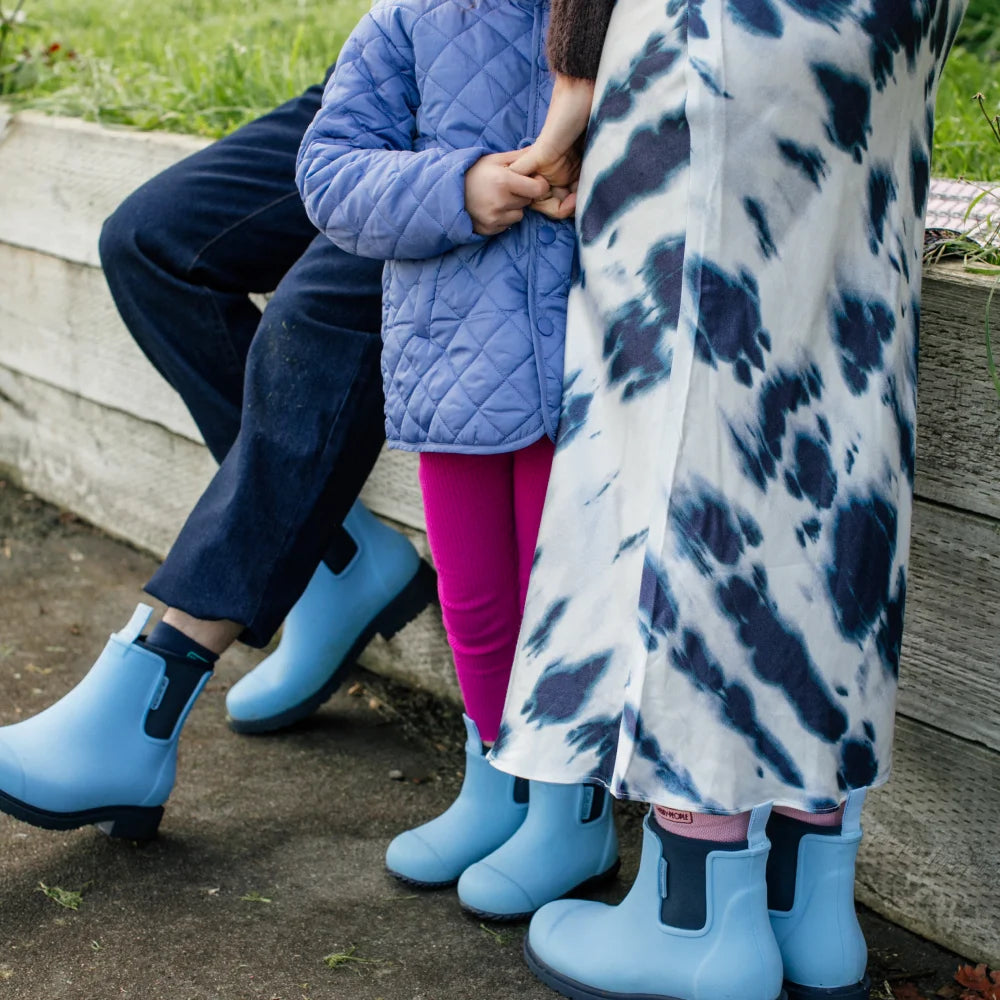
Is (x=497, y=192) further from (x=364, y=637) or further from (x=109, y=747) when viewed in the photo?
(x=364, y=637)

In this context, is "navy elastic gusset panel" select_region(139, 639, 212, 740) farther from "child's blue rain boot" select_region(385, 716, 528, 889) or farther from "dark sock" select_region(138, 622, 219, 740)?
"child's blue rain boot" select_region(385, 716, 528, 889)

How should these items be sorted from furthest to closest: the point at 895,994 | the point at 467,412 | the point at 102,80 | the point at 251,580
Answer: the point at 102,80
the point at 251,580
the point at 895,994
the point at 467,412

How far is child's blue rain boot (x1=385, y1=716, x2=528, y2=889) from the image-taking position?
1.61 meters

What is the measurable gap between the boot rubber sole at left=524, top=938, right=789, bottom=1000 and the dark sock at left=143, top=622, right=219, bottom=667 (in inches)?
21.2

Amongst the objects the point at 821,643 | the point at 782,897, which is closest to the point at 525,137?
the point at 821,643

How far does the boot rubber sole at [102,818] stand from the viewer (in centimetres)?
151

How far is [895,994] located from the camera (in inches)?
56.7

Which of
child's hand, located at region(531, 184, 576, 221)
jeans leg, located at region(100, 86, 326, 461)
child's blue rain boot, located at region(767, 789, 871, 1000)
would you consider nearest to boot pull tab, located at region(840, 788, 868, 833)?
child's blue rain boot, located at region(767, 789, 871, 1000)

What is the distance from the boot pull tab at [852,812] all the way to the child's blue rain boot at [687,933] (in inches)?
3.8

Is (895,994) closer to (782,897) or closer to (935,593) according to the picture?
(782,897)

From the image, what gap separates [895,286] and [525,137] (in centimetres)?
39

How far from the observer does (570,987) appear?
54.1 inches

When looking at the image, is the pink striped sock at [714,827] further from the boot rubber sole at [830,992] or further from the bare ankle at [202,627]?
the bare ankle at [202,627]

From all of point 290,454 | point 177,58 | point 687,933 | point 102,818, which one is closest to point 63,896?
point 102,818
